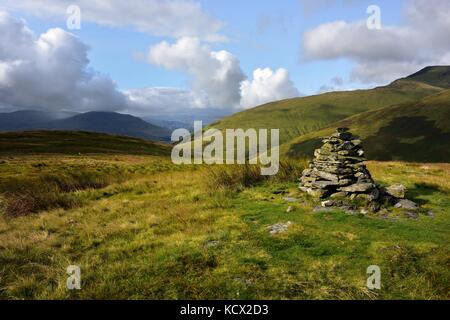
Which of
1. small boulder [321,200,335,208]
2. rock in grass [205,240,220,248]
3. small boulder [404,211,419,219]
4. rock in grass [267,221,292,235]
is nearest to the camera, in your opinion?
rock in grass [205,240,220,248]

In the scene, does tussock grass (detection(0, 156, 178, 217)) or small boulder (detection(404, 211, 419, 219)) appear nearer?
small boulder (detection(404, 211, 419, 219))

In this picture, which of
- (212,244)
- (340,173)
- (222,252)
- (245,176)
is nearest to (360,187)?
(340,173)

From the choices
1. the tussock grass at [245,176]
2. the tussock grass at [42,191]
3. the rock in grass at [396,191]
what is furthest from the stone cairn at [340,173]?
the tussock grass at [42,191]

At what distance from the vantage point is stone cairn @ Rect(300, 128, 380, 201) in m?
19.9

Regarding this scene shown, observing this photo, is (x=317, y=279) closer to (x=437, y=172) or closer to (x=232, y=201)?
(x=232, y=201)

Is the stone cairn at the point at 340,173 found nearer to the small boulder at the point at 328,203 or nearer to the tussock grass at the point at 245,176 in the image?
the small boulder at the point at 328,203

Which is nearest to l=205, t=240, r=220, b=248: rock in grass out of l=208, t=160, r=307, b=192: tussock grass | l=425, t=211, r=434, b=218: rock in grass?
l=208, t=160, r=307, b=192: tussock grass

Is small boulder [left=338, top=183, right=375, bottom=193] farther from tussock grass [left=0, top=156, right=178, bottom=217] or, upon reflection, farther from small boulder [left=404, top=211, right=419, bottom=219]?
tussock grass [left=0, top=156, right=178, bottom=217]

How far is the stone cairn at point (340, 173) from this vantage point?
19916 mm

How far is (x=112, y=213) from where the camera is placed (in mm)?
20219

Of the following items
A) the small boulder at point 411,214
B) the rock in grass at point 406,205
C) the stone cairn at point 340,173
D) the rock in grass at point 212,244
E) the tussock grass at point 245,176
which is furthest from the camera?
the tussock grass at point 245,176

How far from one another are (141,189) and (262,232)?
14313mm

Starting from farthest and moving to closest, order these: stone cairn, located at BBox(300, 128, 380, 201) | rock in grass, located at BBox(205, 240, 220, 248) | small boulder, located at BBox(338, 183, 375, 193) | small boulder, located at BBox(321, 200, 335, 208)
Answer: stone cairn, located at BBox(300, 128, 380, 201) < small boulder, located at BBox(338, 183, 375, 193) < small boulder, located at BBox(321, 200, 335, 208) < rock in grass, located at BBox(205, 240, 220, 248)
